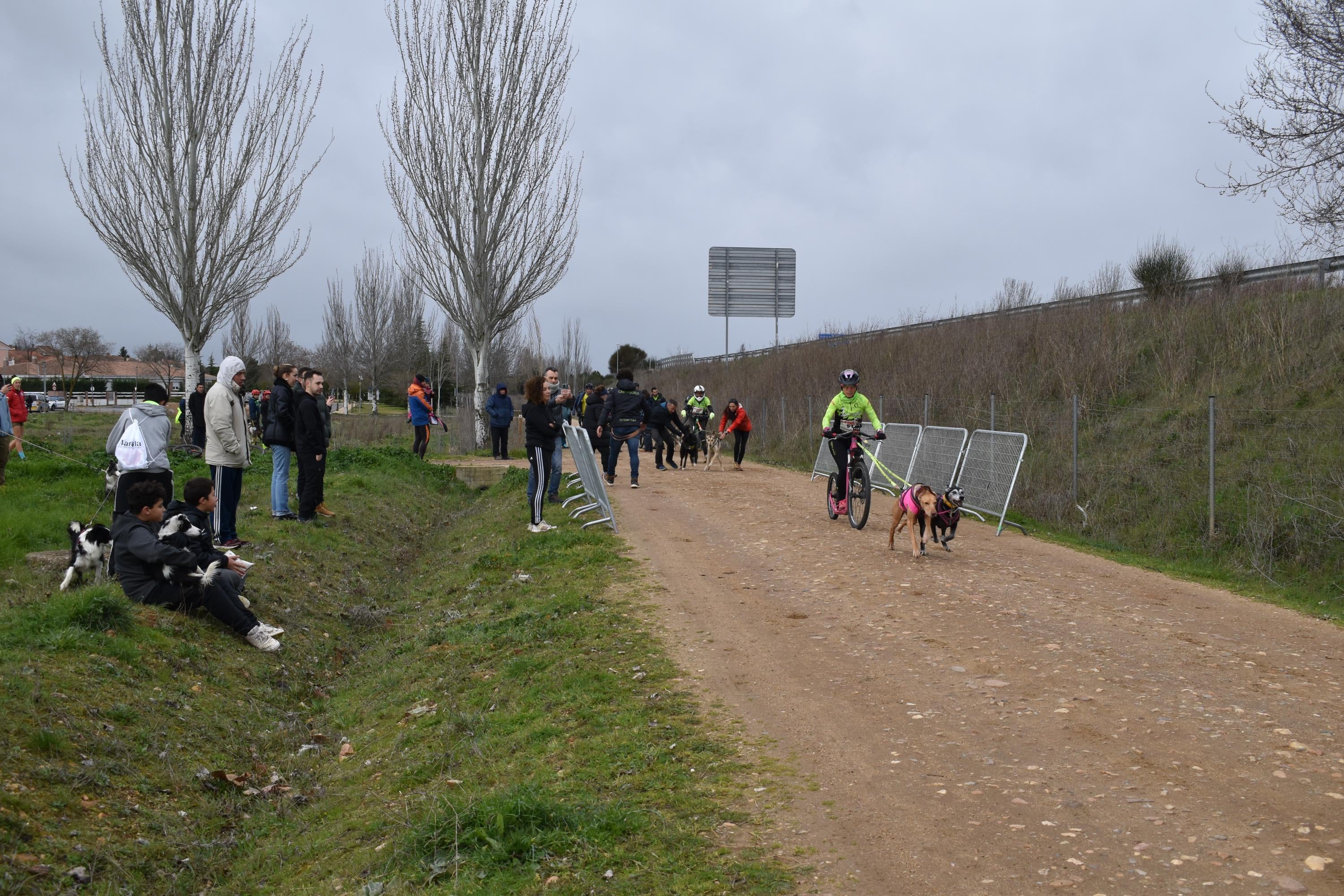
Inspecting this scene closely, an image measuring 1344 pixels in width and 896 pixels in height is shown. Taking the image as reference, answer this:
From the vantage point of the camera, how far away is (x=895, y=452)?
18.1 metres

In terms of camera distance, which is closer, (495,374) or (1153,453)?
(1153,453)

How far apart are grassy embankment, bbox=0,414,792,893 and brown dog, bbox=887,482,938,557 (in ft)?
10.2

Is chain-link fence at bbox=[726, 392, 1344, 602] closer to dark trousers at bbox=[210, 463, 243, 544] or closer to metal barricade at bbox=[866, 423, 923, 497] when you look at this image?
metal barricade at bbox=[866, 423, 923, 497]

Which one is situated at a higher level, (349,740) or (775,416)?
(775,416)

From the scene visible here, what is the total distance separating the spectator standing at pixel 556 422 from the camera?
1318 cm

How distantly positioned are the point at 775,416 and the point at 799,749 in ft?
92.6

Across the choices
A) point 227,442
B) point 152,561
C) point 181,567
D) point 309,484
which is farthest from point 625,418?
point 152,561

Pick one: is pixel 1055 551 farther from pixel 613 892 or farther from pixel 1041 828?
pixel 613 892

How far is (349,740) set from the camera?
704 centimetres

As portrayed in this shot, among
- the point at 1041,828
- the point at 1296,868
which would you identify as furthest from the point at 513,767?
the point at 1296,868

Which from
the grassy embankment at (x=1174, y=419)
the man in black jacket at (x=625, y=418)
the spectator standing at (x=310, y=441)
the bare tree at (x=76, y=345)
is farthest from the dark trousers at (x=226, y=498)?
Answer: the bare tree at (x=76, y=345)

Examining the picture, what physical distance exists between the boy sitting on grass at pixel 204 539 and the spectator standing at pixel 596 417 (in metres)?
10.3

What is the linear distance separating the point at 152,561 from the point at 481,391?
864 inches

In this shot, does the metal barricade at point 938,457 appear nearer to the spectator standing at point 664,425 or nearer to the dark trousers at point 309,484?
the spectator standing at point 664,425
